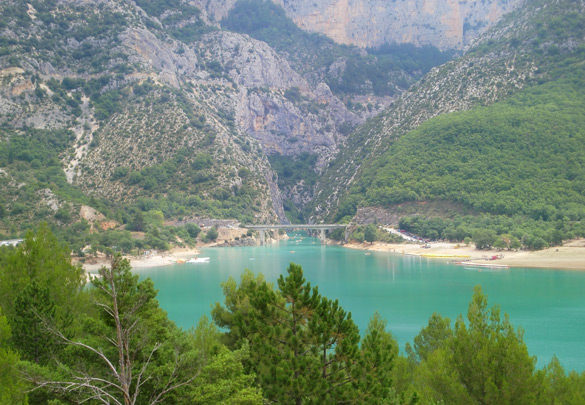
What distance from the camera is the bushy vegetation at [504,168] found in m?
91.4

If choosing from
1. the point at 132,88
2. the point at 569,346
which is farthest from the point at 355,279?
the point at 132,88

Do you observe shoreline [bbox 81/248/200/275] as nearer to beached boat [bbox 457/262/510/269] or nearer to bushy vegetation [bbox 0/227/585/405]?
beached boat [bbox 457/262/510/269]

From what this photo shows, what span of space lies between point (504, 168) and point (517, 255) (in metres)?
29.2

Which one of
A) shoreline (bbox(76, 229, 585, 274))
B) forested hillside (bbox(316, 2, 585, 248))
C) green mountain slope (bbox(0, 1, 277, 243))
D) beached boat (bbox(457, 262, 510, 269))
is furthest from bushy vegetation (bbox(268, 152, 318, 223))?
beached boat (bbox(457, 262, 510, 269))

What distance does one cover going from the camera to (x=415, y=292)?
179 feet

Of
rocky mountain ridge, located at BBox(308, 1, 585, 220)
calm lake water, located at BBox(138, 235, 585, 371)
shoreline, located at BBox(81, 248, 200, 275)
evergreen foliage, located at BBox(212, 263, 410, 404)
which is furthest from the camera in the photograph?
rocky mountain ridge, located at BBox(308, 1, 585, 220)

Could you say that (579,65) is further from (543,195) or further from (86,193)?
(86,193)

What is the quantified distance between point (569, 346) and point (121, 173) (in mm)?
100439

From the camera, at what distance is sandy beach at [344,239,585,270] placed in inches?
2785

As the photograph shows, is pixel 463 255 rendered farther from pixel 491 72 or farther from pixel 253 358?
pixel 253 358

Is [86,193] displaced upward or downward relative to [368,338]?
upward

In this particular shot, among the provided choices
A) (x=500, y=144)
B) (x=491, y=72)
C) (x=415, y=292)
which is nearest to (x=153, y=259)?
(x=415, y=292)

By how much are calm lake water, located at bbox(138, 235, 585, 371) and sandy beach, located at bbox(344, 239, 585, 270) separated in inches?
144

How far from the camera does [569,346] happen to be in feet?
108
